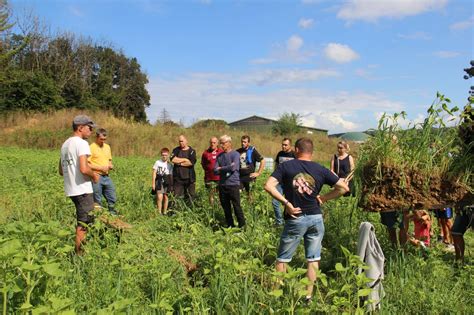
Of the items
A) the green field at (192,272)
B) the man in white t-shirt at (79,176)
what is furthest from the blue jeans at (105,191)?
the man in white t-shirt at (79,176)

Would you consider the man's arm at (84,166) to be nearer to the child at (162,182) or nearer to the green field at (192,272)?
the green field at (192,272)

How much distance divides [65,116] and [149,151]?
797cm

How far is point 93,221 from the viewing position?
5207 millimetres

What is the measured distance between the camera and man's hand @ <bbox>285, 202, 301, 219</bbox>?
3999mm

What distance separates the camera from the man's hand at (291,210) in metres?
4.00

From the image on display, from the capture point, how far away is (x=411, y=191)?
4.07 metres

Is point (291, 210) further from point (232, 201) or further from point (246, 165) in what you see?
point (246, 165)

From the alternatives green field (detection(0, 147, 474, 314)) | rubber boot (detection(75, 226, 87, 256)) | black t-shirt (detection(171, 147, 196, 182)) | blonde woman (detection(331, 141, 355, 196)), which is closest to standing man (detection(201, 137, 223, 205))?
black t-shirt (detection(171, 147, 196, 182))

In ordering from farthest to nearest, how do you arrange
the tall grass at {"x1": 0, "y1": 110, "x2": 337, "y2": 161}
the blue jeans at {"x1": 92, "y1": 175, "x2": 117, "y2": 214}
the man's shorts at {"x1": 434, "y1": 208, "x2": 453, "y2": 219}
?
the tall grass at {"x1": 0, "y1": 110, "x2": 337, "y2": 161}
the blue jeans at {"x1": 92, "y1": 175, "x2": 117, "y2": 214}
the man's shorts at {"x1": 434, "y1": 208, "x2": 453, "y2": 219}

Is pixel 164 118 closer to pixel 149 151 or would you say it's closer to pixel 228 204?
pixel 149 151

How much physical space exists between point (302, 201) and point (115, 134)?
75.5ft

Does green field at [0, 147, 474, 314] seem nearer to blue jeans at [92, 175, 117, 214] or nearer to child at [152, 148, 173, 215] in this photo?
blue jeans at [92, 175, 117, 214]

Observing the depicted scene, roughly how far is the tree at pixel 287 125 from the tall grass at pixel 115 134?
13067 millimetres

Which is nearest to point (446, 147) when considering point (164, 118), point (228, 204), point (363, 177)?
point (363, 177)
